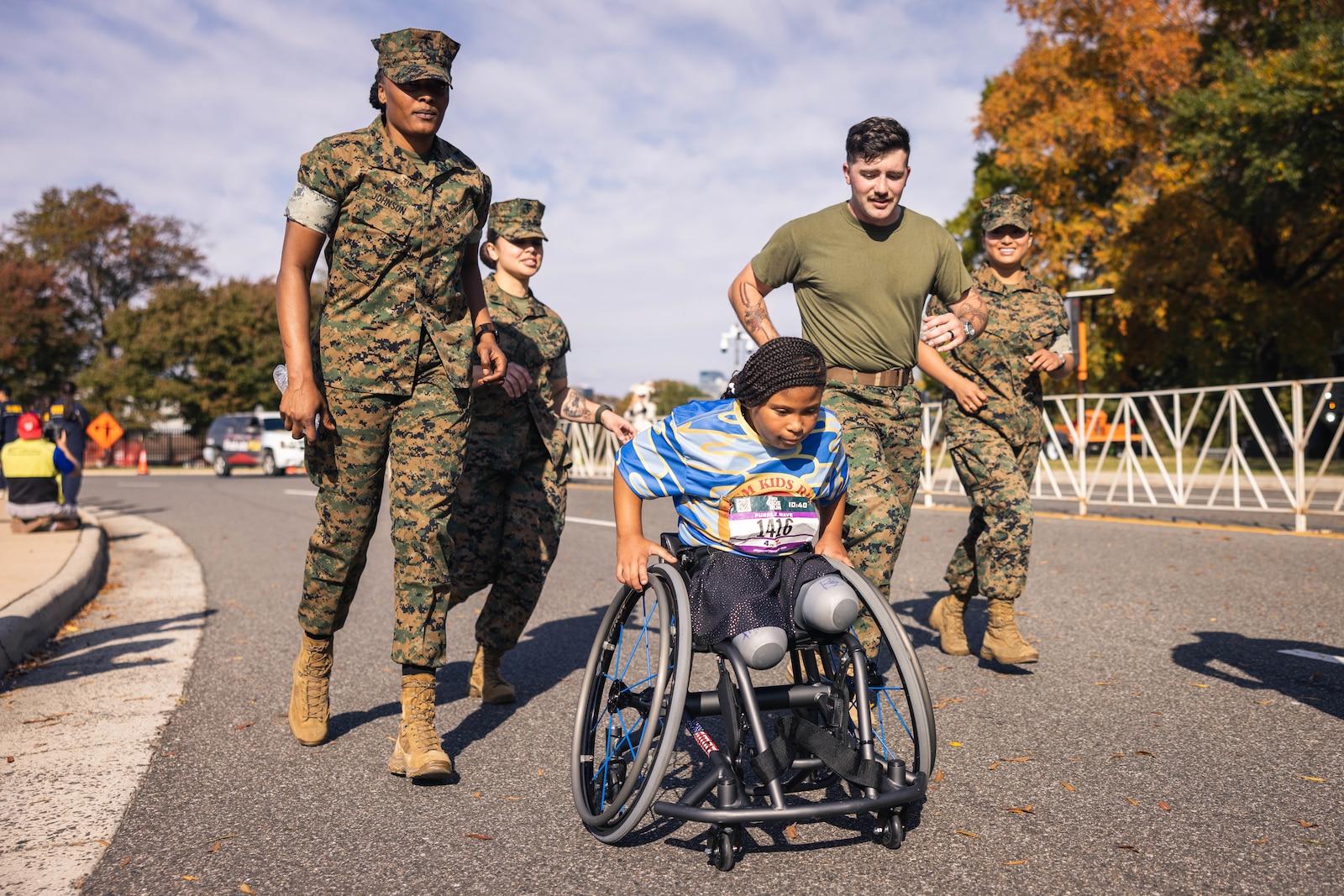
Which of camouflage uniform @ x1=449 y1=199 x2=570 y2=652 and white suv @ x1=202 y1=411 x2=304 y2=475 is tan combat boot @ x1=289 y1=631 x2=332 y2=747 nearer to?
camouflage uniform @ x1=449 y1=199 x2=570 y2=652

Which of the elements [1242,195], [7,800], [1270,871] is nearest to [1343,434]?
[1270,871]

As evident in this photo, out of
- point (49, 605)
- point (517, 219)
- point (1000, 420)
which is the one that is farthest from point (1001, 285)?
point (49, 605)

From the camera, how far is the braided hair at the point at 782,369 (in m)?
3.03

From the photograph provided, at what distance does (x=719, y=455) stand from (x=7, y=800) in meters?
2.52

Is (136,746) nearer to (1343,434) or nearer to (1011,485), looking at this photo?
(1011,485)

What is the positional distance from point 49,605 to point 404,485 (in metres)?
3.96

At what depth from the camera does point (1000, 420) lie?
5367 millimetres

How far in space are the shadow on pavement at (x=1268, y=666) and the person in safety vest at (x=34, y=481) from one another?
11.2 m

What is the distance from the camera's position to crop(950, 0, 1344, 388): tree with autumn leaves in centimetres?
2300

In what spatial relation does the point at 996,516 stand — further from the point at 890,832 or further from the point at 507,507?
A: the point at 890,832

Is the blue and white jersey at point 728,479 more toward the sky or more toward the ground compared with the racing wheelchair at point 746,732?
more toward the sky

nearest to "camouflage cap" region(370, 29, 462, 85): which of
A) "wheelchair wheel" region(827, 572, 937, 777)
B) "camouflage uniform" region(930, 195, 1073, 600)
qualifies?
"wheelchair wheel" region(827, 572, 937, 777)

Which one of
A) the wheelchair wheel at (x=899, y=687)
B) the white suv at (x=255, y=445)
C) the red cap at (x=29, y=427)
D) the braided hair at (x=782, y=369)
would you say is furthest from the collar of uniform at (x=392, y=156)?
the white suv at (x=255, y=445)

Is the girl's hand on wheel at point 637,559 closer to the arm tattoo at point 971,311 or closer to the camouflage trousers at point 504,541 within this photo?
the camouflage trousers at point 504,541
